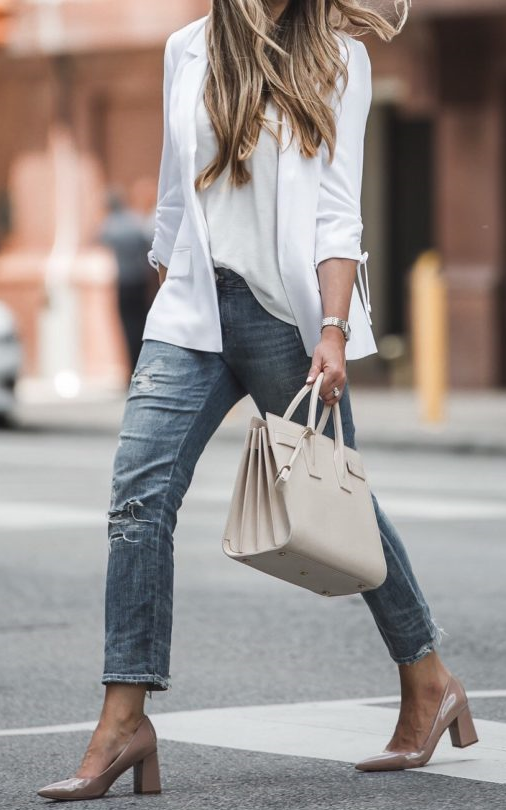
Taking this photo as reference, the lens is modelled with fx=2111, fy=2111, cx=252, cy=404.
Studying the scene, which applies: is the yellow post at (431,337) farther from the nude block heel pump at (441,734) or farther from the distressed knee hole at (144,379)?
the distressed knee hole at (144,379)

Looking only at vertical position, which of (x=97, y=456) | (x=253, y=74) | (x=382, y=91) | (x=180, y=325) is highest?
(x=382, y=91)

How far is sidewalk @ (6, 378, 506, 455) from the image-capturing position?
15.5 m

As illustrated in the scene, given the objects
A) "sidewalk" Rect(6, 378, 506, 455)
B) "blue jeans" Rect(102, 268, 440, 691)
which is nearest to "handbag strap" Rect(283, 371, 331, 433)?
"blue jeans" Rect(102, 268, 440, 691)

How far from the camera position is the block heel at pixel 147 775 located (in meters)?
4.33

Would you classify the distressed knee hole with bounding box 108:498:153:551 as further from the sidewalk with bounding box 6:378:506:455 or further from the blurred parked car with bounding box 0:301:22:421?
the blurred parked car with bounding box 0:301:22:421

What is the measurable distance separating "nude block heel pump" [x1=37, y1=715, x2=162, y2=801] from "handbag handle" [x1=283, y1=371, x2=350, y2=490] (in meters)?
0.65

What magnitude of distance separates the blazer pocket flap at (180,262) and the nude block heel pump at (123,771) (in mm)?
919

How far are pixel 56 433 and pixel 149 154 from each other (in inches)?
286

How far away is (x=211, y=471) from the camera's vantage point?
527 inches

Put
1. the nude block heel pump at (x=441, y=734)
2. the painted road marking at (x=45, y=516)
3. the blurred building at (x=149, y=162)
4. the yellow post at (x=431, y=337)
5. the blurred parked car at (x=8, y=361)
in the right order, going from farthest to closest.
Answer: the blurred building at (x=149, y=162)
the blurred parked car at (x=8, y=361)
the yellow post at (x=431, y=337)
the painted road marking at (x=45, y=516)
the nude block heel pump at (x=441, y=734)

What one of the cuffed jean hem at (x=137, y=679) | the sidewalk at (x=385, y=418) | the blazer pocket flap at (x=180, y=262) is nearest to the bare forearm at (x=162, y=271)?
the blazer pocket flap at (x=180, y=262)

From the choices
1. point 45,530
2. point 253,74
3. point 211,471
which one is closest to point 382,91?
point 211,471

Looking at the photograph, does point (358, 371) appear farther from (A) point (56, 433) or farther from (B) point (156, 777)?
(B) point (156, 777)

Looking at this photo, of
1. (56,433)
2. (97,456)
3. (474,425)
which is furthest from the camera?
(56,433)
